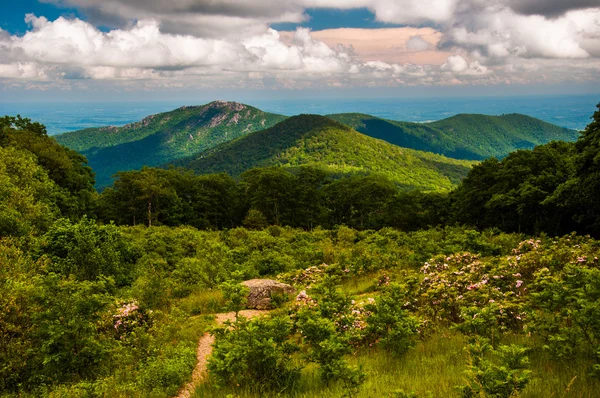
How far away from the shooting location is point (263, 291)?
51.0 ft

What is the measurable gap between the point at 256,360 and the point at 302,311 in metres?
1.29

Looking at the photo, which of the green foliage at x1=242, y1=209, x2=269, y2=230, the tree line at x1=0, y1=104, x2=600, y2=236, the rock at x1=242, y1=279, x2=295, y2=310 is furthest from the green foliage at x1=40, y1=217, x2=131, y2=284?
the green foliage at x1=242, y1=209, x2=269, y2=230

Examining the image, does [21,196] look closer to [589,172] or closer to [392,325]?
[392,325]

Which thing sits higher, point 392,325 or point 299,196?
point 392,325

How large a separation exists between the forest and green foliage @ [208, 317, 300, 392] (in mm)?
28

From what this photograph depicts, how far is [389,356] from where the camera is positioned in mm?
7602

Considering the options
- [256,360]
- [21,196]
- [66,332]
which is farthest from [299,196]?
[256,360]

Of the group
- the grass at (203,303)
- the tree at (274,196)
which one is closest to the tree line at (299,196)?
the tree at (274,196)

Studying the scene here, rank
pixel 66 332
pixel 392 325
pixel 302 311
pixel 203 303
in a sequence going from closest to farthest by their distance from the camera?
1. pixel 302 311
2. pixel 392 325
3. pixel 66 332
4. pixel 203 303

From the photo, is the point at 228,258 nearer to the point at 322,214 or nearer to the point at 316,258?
the point at 316,258

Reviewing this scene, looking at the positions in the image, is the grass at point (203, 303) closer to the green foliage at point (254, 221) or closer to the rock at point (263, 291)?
the rock at point (263, 291)

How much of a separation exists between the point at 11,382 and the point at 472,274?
12.2 meters

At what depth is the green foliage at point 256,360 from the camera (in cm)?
625

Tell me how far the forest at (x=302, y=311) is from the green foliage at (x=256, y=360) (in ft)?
0.09
